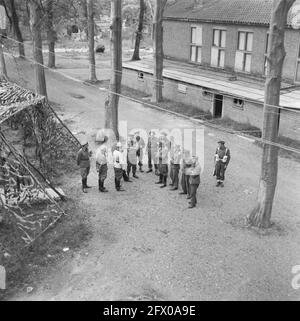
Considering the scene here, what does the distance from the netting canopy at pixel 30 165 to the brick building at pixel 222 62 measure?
7827mm

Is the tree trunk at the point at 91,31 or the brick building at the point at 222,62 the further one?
the tree trunk at the point at 91,31

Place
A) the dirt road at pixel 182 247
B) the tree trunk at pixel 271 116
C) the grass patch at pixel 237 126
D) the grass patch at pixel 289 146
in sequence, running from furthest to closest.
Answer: the grass patch at pixel 237 126 < the grass patch at pixel 289 146 < the tree trunk at pixel 271 116 < the dirt road at pixel 182 247

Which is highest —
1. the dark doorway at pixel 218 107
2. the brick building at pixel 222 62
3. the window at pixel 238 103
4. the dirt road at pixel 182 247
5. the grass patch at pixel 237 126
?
the brick building at pixel 222 62

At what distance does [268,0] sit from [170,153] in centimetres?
1313

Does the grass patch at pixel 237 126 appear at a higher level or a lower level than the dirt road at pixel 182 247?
higher

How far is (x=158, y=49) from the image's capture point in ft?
75.8

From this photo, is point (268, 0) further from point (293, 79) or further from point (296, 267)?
point (296, 267)

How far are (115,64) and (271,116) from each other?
759 centimetres

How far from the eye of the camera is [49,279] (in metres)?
9.64

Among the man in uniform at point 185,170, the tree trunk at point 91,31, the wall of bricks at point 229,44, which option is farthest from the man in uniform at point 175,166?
the tree trunk at point 91,31

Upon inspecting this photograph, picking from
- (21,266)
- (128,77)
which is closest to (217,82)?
(128,77)

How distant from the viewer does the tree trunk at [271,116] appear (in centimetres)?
1033

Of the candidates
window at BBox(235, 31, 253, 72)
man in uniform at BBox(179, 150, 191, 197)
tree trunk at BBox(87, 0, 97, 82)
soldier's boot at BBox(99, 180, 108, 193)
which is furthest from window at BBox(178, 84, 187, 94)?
soldier's boot at BBox(99, 180, 108, 193)

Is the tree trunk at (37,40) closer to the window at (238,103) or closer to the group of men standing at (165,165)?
the group of men standing at (165,165)
